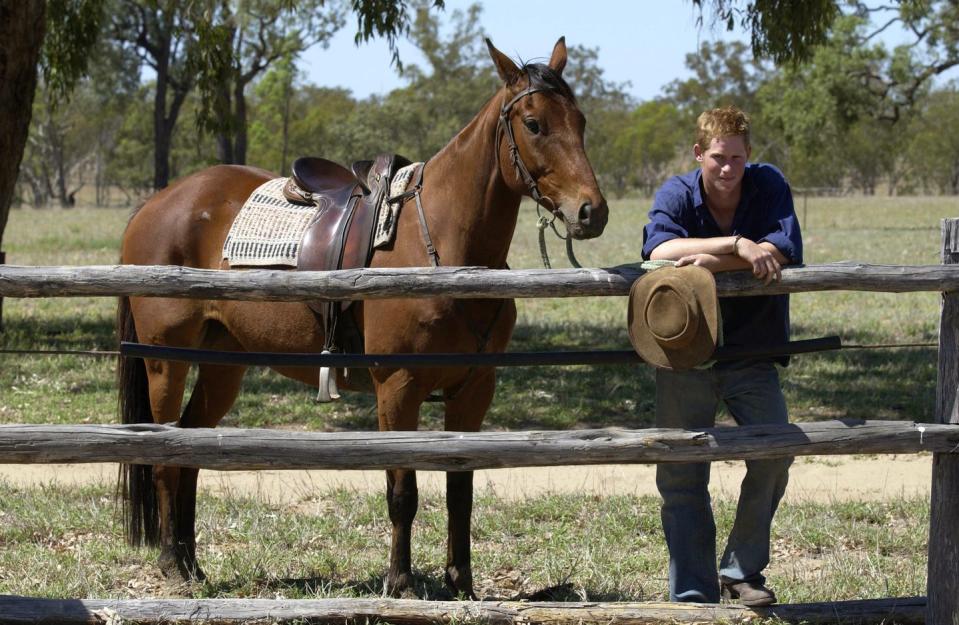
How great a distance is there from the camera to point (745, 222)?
4.30m

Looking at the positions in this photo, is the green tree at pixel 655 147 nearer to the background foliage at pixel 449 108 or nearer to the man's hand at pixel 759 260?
the background foliage at pixel 449 108

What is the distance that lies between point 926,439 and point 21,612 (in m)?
3.45

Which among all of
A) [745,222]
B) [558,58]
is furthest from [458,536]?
[558,58]

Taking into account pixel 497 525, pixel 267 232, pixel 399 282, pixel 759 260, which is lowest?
pixel 497 525

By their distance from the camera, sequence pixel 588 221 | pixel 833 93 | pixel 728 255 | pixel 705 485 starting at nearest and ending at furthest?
pixel 728 255 < pixel 588 221 < pixel 705 485 < pixel 833 93

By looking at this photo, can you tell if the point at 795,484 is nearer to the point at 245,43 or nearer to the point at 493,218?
the point at 493,218

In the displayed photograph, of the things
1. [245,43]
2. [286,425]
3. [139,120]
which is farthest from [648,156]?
[286,425]

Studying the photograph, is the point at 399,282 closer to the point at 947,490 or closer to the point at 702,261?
the point at 702,261

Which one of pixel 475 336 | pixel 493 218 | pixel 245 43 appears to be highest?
pixel 245 43

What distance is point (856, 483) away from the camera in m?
7.24

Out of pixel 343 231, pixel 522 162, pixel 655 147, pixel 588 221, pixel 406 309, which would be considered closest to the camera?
pixel 588 221

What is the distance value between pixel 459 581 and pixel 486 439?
3.57 ft

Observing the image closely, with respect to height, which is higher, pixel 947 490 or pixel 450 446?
pixel 450 446

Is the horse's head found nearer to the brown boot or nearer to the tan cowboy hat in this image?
the tan cowboy hat
